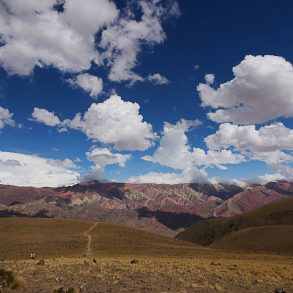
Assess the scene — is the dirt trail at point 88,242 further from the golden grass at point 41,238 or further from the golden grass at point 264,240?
the golden grass at point 264,240

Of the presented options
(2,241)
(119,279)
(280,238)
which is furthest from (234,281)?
(280,238)

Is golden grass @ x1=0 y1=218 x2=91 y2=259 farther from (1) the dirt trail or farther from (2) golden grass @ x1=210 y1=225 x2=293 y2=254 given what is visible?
(2) golden grass @ x1=210 y1=225 x2=293 y2=254

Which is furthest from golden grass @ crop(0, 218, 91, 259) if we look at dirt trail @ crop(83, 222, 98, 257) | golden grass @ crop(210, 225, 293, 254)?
golden grass @ crop(210, 225, 293, 254)

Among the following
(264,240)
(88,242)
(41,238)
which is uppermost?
(264,240)

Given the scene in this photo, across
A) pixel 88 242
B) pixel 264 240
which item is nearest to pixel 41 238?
pixel 88 242

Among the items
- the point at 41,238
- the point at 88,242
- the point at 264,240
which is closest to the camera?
the point at 88,242

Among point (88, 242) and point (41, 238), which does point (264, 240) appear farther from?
point (41, 238)

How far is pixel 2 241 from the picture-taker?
94.1 m

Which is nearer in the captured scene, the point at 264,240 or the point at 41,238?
the point at 41,238

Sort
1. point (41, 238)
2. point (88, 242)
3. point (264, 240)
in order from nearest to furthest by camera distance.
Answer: point (88, 242) < point (41, 238) < point (264, 240)

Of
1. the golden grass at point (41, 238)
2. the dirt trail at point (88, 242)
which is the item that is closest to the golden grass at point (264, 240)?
the dirt trail at point (88, 242)

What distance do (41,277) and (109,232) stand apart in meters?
84.5

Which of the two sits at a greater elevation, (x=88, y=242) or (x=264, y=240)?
(x=264, y=240)

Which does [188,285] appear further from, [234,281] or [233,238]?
[233,238]
